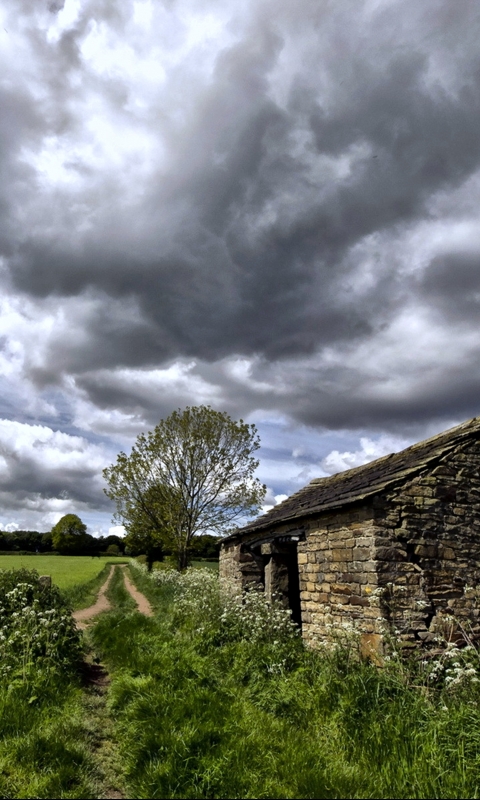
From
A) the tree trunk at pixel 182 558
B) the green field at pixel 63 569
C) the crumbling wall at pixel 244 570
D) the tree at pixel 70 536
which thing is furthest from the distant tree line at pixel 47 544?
the crumbling wall at pixel 244 570

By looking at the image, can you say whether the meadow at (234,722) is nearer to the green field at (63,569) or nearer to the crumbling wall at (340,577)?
the crumbling wall at (340,577)

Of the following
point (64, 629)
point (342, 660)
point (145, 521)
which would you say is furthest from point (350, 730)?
point (145, 521)

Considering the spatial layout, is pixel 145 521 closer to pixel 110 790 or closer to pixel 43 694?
pixel 43 694

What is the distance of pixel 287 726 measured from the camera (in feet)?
15.9

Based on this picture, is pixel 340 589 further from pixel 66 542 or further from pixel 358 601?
pixel 66 542

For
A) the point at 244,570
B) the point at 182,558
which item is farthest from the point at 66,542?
the point at 244,570

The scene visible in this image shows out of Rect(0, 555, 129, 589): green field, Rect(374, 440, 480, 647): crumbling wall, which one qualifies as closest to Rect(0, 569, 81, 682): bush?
Rect(0, 555, 129, 589): green field

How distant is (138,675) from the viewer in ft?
22.0

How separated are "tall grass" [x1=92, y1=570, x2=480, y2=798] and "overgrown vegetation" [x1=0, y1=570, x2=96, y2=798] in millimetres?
485

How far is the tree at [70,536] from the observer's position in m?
92.2

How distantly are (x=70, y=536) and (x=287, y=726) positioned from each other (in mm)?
97253

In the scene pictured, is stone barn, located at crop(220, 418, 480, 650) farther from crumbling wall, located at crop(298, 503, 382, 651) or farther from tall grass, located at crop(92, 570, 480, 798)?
tall grass, located at crop(92, 570, 480, 798)

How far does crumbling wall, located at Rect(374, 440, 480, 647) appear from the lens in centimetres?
695

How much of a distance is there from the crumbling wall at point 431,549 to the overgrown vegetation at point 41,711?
4210 millimetres
